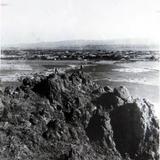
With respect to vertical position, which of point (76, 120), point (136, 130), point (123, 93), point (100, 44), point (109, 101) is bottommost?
point (136, 130)

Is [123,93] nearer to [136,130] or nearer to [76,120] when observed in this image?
[136,130]

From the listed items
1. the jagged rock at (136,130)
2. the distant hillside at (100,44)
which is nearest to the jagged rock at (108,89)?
the jagged rock at (136,130)

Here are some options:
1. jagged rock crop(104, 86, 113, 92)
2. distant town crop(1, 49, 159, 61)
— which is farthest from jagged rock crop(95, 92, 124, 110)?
distant town crop(1, 49, 159, 61)

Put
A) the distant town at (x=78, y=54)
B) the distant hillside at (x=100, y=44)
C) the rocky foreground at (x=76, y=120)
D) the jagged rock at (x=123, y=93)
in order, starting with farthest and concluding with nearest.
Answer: the distant town at (x=78, y=54)
the jagged rock at (x=123, y=93)
the distant hillside at (x=100, y=44)
the rocky foreground at (x=76, y=120)

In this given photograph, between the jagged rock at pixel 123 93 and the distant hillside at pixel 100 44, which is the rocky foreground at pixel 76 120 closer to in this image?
the jagged rock at pixel 123 93

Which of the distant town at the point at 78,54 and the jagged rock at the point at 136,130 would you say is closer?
the jagged rock at the point at 136,130

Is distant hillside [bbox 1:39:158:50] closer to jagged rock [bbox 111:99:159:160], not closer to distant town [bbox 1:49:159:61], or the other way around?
distant town [bbox 1:49:159:61]

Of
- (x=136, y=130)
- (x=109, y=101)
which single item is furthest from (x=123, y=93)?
(x=136, y=130)

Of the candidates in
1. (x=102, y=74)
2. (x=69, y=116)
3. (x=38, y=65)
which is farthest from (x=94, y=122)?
(x=38, y=65)
